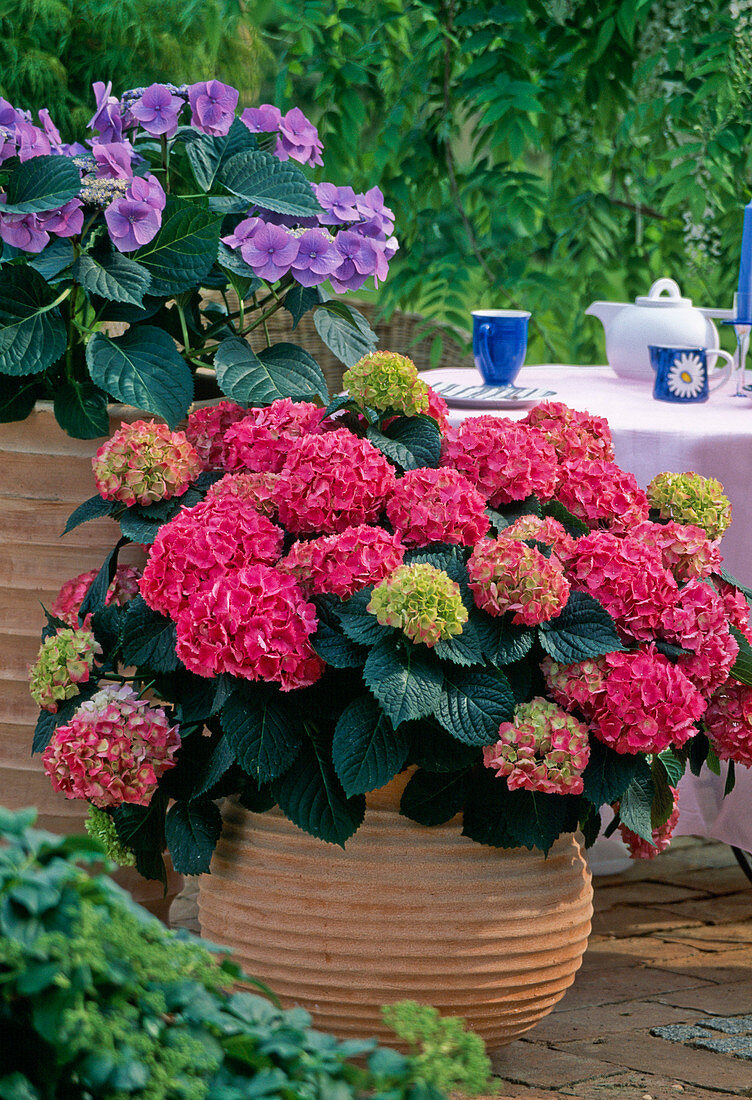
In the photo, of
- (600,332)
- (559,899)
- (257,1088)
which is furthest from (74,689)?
(600,332)

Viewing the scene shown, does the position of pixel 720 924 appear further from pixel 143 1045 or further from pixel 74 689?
pixel 143 1045

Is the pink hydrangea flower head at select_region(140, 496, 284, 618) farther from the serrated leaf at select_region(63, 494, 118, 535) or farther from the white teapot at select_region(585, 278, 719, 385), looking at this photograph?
the white teapot at select_region(585, 278, 719, 385)

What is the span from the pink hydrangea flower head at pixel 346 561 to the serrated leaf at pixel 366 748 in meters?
0.11

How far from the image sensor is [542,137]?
11.5 ft

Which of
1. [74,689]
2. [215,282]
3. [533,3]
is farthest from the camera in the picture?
[533,3]

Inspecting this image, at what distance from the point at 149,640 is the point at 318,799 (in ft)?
0.78

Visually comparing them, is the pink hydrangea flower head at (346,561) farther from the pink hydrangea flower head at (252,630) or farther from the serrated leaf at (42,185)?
the serrated leaf at (42,185)

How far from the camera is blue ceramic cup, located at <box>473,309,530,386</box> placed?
6.20 ft

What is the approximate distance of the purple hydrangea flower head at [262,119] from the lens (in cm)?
165

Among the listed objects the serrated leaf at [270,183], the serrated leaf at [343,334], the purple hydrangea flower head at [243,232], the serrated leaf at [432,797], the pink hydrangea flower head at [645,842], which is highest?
the serrated leaf at [270,183]

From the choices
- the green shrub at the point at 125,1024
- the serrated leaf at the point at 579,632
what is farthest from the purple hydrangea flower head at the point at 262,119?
the green shrub at the point at 125,1024

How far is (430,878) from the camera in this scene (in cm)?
118

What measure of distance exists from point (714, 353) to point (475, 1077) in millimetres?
1474

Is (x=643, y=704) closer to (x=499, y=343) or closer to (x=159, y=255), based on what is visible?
(x=159, y=255)
